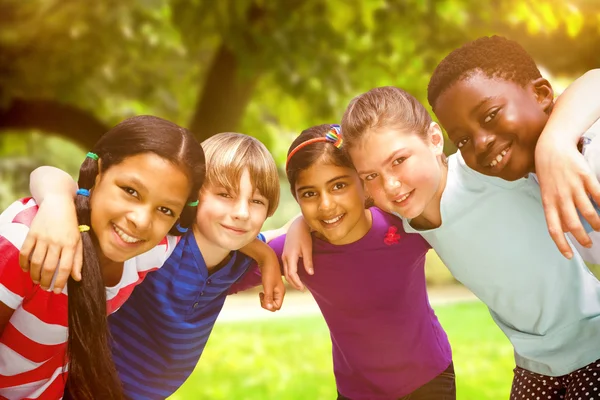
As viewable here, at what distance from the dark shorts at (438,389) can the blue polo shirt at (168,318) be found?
31cm

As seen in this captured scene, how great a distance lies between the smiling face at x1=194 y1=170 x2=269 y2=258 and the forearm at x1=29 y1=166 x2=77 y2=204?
0.19 metres

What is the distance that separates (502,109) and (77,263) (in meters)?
0.57

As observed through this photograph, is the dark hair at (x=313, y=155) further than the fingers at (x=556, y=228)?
Yes

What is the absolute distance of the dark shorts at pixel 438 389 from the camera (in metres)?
1.08

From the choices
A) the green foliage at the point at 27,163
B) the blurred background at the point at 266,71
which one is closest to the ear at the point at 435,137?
the blurred background at the point at 266,71

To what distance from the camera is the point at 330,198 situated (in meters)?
0.96

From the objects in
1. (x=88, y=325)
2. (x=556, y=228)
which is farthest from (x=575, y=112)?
(x=88, y=325)

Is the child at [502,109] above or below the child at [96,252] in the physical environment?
above

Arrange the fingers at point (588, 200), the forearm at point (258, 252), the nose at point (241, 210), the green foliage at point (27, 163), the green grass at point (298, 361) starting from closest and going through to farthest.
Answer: the fingers at point (588, 200) → the nose at point (241, 210) → the forearm at point (258, 252) → the green grass at point (298, 361) → the green foliage at point (27, 163)

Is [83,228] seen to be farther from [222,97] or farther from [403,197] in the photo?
[222,97]

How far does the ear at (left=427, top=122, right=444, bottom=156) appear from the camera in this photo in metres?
0.91

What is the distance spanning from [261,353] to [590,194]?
5.95 feet

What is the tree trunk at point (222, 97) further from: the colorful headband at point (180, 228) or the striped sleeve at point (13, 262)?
the striped sleeve at point (13, 262)

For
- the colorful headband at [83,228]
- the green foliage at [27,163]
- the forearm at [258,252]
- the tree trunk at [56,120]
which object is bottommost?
the colorful headband at [83,228]
